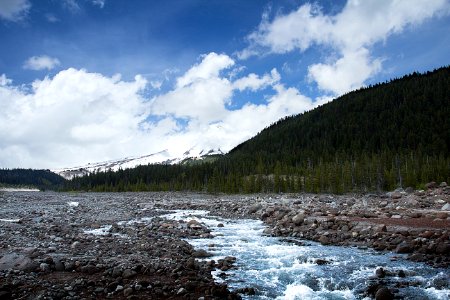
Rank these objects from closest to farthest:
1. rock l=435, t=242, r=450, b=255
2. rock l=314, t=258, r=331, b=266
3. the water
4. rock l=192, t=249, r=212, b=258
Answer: the water < rock l=314, t=258, r=331, b=266 < rock l=435, t=242, r=450, b=255 < rock l=192, t=249, r=212, b=258

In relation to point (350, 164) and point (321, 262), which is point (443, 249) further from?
point (350, 164)

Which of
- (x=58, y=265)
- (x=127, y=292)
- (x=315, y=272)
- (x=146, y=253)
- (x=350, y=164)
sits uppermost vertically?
(x=350, y=164)

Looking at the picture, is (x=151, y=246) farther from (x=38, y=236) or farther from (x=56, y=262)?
(x=38, y=236)

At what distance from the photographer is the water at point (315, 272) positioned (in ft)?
49.2

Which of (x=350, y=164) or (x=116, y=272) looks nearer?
(x=116, y=272)

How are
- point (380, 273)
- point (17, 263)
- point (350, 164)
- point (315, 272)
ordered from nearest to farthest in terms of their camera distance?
point (17, 263), point (380, 273), point (315, 272), point (350, 164)

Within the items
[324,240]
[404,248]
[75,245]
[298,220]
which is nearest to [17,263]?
[75,245]

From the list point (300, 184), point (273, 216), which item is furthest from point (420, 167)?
point (273, 216)

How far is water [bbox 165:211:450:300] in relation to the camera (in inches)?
591

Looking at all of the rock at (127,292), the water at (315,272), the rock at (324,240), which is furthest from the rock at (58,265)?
the rock at (324,240)

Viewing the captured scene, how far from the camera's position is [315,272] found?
17906 millimetres

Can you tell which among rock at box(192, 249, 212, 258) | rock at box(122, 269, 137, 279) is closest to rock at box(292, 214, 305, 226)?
rock at box(192, 249, 212, 258)

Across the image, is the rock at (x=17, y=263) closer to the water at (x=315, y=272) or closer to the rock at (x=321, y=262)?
the water at (x=315, y=272)

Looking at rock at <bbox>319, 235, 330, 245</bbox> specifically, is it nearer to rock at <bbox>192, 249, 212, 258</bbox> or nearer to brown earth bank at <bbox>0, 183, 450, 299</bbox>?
brown earth bank at <bbox>0, 183, 450, 299</bbox>
